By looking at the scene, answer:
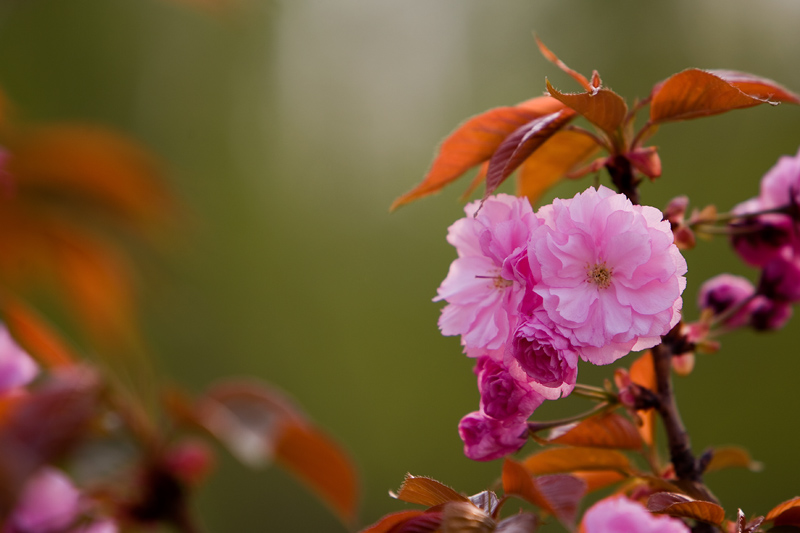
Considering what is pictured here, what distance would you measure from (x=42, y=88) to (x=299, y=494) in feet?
9.63

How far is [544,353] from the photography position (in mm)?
346

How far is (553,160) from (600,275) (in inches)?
6.2

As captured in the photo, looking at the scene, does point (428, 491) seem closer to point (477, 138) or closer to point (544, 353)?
point (544, 353)

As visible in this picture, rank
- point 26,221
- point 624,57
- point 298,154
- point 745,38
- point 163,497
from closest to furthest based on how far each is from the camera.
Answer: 1. point 163,497
2. point 26,221
3. point 745,38
4. point 624,57
5. point 298,154

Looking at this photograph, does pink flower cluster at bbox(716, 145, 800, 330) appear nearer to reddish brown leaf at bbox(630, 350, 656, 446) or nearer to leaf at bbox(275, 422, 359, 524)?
reddish brown leaf at bbox(630, 350, 656, 446)

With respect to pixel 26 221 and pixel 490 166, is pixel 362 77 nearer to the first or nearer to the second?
Result: pixel 26 221

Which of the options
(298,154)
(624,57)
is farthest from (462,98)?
(298,154)

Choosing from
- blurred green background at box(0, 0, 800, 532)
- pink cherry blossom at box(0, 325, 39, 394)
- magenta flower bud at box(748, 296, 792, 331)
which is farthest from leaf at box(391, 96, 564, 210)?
blurred green background at box(0, 0, 800, 532)

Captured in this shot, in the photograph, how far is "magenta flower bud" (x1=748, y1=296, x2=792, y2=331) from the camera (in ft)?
1.76

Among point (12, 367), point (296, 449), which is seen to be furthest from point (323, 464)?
point (12, 367)

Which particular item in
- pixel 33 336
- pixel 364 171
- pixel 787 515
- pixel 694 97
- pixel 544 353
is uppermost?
pixel 694 97

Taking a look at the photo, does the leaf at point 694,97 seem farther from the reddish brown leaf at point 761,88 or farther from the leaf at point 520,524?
the leaf at point 520,524

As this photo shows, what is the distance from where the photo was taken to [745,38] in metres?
3.85

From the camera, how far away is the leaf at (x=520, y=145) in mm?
379
